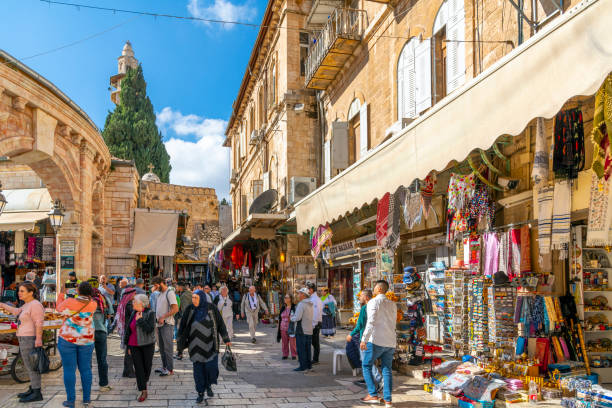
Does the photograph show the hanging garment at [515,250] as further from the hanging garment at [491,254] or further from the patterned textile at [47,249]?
the patterned textile at [47,249]

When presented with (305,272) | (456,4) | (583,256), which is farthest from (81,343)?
(305,272)

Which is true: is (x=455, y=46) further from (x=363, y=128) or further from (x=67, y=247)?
(x=67, y=247)

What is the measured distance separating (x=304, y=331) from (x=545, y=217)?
447cm

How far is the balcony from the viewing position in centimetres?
1496

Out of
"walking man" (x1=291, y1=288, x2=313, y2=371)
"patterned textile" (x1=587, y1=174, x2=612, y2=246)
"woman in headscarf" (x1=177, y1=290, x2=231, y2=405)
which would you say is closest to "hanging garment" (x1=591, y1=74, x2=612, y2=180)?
"patterned textile" (x1=587, y1=174, x2=612, y2=246)

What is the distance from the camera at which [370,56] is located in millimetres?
14383

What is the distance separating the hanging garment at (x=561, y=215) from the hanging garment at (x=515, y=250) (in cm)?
96

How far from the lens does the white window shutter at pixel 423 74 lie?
1092 centimetres

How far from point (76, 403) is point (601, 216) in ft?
20.9

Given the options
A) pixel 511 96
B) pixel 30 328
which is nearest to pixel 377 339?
pixel 511 96

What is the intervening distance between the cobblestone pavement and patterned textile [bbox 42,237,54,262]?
28.6ft

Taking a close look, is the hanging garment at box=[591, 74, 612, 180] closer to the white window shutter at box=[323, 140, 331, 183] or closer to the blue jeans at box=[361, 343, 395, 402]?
the blue jeans at box=[361, 343, 395, 402]

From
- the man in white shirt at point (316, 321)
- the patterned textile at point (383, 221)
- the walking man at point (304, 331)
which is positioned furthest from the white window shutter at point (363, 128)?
the walking man at point (304, 331)

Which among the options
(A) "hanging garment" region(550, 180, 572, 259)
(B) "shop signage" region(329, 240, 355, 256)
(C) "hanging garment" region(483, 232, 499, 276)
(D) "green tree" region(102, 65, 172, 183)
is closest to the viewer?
(A) "hanging garment" region(550, 180, 572, 259)
